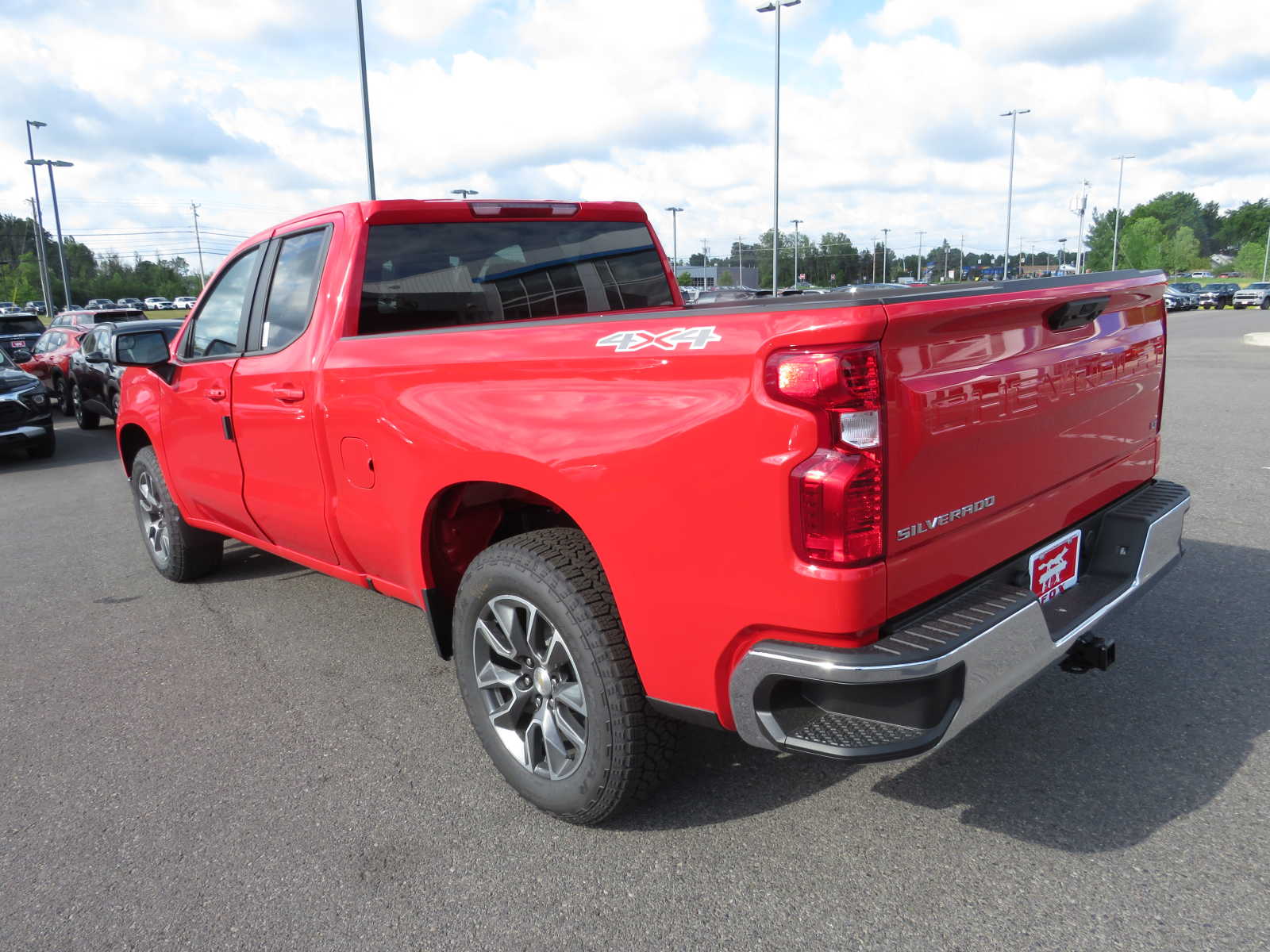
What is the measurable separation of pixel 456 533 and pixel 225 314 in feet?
6.88

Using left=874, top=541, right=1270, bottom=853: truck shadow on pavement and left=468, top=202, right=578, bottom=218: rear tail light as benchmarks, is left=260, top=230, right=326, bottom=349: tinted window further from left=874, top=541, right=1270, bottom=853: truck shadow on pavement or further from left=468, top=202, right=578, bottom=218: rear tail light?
left=874, top=541, right=1270, bottom=853: truck shadow on pavement

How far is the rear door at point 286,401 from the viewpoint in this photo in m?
3.71

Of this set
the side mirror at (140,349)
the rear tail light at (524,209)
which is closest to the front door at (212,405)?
the side mirror at (140,349)

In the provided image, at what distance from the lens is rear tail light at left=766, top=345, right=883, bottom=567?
80.1 inches

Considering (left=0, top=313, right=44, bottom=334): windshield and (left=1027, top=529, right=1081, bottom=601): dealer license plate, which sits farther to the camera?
(left=0, top=313, right=44, bottom=334): windshield

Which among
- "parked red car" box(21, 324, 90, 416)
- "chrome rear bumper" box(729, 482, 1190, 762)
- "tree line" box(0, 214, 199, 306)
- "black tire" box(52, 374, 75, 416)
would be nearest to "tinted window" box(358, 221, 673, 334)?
"chrome rear bumper" box(729, 482, 1190, 762)

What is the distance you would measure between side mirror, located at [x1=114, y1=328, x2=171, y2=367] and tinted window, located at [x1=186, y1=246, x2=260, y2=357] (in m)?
0.15

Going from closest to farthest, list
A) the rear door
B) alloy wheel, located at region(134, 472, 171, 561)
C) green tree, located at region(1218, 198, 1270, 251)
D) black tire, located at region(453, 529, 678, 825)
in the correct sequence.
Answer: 1. black tire, located at region(453, 529, 678, 825)
2. the rear door
3. alloy wheel, located at region(134, 472, 171, 561)
4. green tree, located at region(1218, 198, 1270, 251)

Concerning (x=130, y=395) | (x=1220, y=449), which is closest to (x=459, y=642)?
(x=130, y=395)

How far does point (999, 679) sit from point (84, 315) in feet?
70.6

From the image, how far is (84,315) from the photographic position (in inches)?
764

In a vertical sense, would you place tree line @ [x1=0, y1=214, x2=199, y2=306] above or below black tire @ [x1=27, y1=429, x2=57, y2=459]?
above

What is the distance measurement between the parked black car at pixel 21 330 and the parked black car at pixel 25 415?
784 centimetres

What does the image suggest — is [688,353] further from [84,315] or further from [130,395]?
[84,315]
